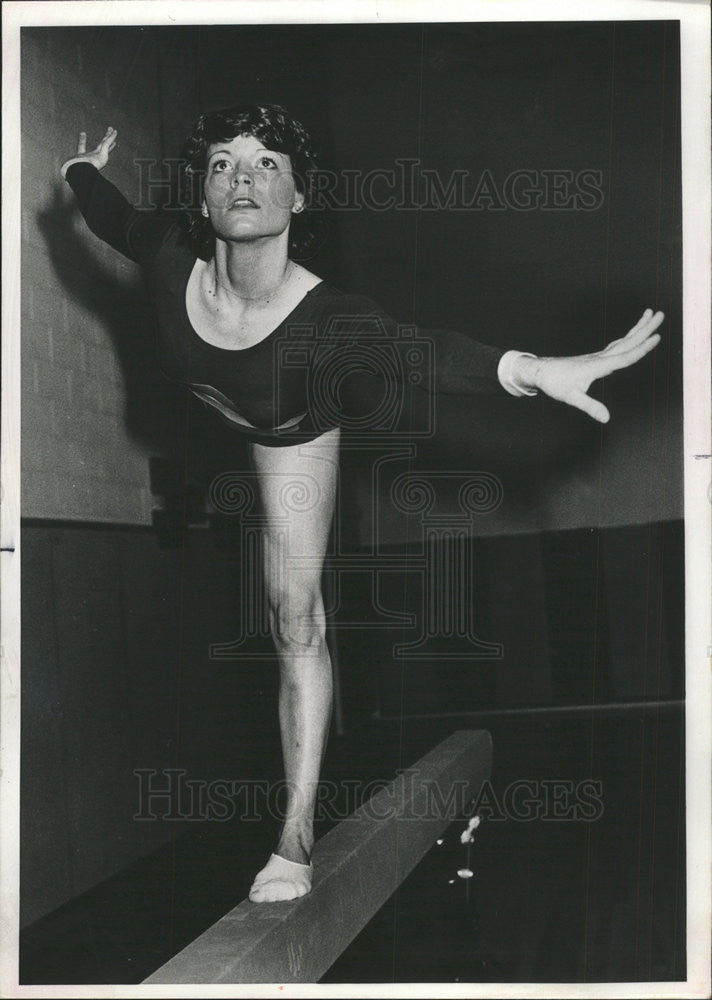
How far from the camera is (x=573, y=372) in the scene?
2627 millimetres

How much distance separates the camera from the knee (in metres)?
2.62

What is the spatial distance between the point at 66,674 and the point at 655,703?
150cm

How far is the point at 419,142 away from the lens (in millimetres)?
Answer: 2668

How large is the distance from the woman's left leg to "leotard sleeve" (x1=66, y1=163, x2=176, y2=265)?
0.61 metres

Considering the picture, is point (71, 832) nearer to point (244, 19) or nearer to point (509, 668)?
point (509, 668)

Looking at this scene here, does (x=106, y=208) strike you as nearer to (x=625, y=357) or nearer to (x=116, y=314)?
(x=116, y=314)

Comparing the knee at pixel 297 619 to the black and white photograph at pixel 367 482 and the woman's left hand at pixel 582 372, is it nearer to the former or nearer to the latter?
the black and white photograph at pixel 367 482

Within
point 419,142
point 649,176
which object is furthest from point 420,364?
point 649,176

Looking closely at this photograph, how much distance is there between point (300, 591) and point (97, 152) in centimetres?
124

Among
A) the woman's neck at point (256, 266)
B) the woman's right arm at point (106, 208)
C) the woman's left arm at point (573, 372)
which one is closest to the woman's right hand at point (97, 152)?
the woman's right arm at point (106, 208)

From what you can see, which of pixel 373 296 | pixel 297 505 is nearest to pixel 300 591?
pixel 297 505

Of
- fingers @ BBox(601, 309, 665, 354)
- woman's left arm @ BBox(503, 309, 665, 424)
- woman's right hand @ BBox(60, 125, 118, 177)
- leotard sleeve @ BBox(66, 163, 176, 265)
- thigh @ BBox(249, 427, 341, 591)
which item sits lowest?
thigh @ BBox(249, 427, 341, 591)
